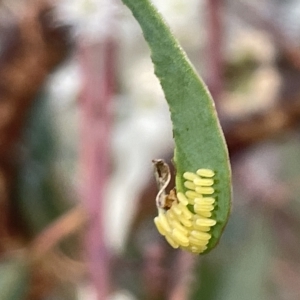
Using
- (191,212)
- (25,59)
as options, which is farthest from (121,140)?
(191,212)

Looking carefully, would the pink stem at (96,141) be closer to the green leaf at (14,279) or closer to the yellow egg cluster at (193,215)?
the green leaf at (14,279)

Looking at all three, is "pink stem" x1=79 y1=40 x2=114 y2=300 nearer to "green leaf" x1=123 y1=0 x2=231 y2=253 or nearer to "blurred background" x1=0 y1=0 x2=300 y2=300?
"blurred background" x1=0 y1=0 x2=300 y2=300

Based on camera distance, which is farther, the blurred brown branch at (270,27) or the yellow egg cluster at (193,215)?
the blurred brown branch at (270,27)

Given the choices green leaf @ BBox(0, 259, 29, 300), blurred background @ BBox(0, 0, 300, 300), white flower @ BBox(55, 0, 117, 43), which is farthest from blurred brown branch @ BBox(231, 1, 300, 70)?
green leaf @ BBox(0, 259, 29, 300)

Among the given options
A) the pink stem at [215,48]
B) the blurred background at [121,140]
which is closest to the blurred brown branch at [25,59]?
the blurred background at [121,140]

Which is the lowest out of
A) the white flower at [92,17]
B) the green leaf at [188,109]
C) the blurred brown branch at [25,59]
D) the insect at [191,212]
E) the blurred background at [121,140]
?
the blurred background at [121,140]

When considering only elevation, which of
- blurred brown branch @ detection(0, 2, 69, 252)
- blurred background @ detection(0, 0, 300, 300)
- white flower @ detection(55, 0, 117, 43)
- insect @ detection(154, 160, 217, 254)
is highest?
insect @ detection(154, 160, 217, 254)

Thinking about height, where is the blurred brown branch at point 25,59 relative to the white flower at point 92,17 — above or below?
below
